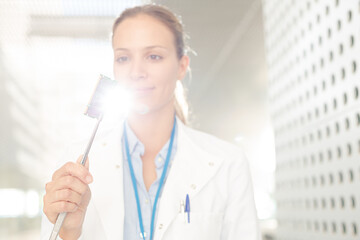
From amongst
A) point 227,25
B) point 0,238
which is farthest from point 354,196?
point 0,238

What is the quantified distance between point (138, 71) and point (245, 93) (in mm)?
2477

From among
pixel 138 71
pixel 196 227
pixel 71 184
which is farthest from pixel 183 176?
pixel 71 184

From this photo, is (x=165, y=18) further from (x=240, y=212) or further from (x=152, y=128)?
(x=240, y=212)

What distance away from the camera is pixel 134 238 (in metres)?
1.42

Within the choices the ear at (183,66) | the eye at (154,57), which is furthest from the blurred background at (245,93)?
the eye at (154,57)

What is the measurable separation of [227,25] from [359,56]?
2.03 meters

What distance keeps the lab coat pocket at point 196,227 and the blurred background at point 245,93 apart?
1.26 ft

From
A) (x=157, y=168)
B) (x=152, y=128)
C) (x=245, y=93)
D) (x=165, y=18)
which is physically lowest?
(x=157, y=168)

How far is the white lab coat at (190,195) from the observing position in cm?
140

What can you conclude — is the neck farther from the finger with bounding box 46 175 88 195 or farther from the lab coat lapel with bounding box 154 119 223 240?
the finger with bounding box 46 175 88 195

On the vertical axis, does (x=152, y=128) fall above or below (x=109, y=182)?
above

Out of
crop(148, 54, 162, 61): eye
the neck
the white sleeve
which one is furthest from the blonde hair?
the white sleeve

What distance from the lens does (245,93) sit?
12.4ft

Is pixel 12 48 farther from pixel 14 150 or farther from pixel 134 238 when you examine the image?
pixel 134 238
